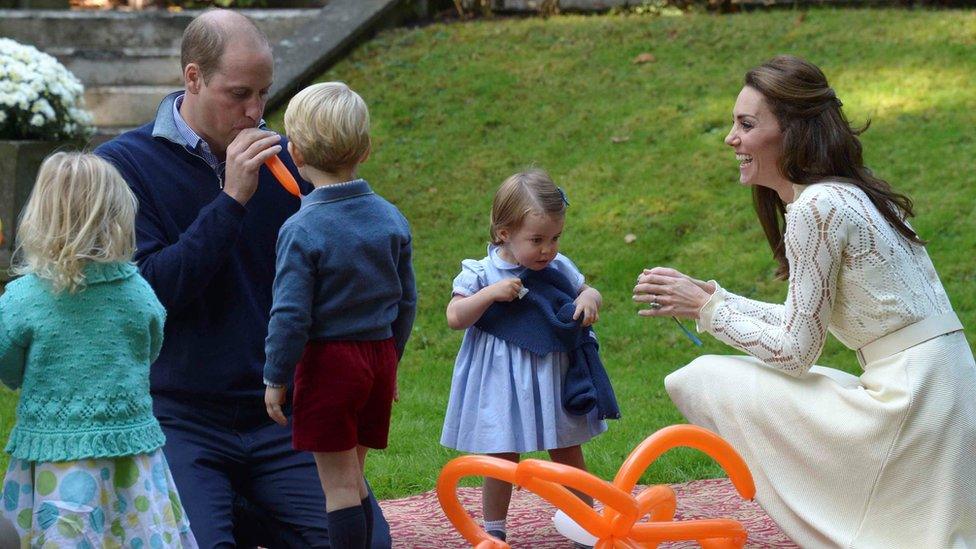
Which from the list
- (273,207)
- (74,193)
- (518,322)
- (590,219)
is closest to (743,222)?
(590,219)

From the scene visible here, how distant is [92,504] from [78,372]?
313 millimetres

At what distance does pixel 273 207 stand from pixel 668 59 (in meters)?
5.63

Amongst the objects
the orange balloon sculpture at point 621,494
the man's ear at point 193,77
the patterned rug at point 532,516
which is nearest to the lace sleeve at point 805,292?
the orange balloon sculpture at point 621,494

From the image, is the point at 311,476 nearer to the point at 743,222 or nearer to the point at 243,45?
the point at 243,45

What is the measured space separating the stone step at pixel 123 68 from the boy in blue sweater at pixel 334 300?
242 inches

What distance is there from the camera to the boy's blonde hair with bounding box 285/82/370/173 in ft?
10.9

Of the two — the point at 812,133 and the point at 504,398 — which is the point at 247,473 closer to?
the point at 504,398

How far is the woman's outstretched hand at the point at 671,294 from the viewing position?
12.5 ft

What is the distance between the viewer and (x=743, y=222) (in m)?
7.42

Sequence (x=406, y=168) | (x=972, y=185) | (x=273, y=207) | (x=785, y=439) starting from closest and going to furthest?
(x=785, y=439), (x=273, y=207), (x=972, y=185), (x=406, y=168)

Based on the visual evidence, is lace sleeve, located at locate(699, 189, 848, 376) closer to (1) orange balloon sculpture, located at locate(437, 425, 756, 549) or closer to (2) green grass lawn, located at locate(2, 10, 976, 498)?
(1) orange balloon sculpture, located at locate(437, 425, 756, 549)

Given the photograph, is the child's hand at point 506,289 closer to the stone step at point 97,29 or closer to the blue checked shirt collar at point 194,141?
the blue checked shirt collar at point 194,141

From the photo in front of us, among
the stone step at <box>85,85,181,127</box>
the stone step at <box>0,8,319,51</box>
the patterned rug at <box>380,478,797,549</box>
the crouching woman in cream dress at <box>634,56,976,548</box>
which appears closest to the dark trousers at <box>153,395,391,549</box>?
the patterned rug at <box>380,478,797,549</box>

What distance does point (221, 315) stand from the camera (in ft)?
12.6
